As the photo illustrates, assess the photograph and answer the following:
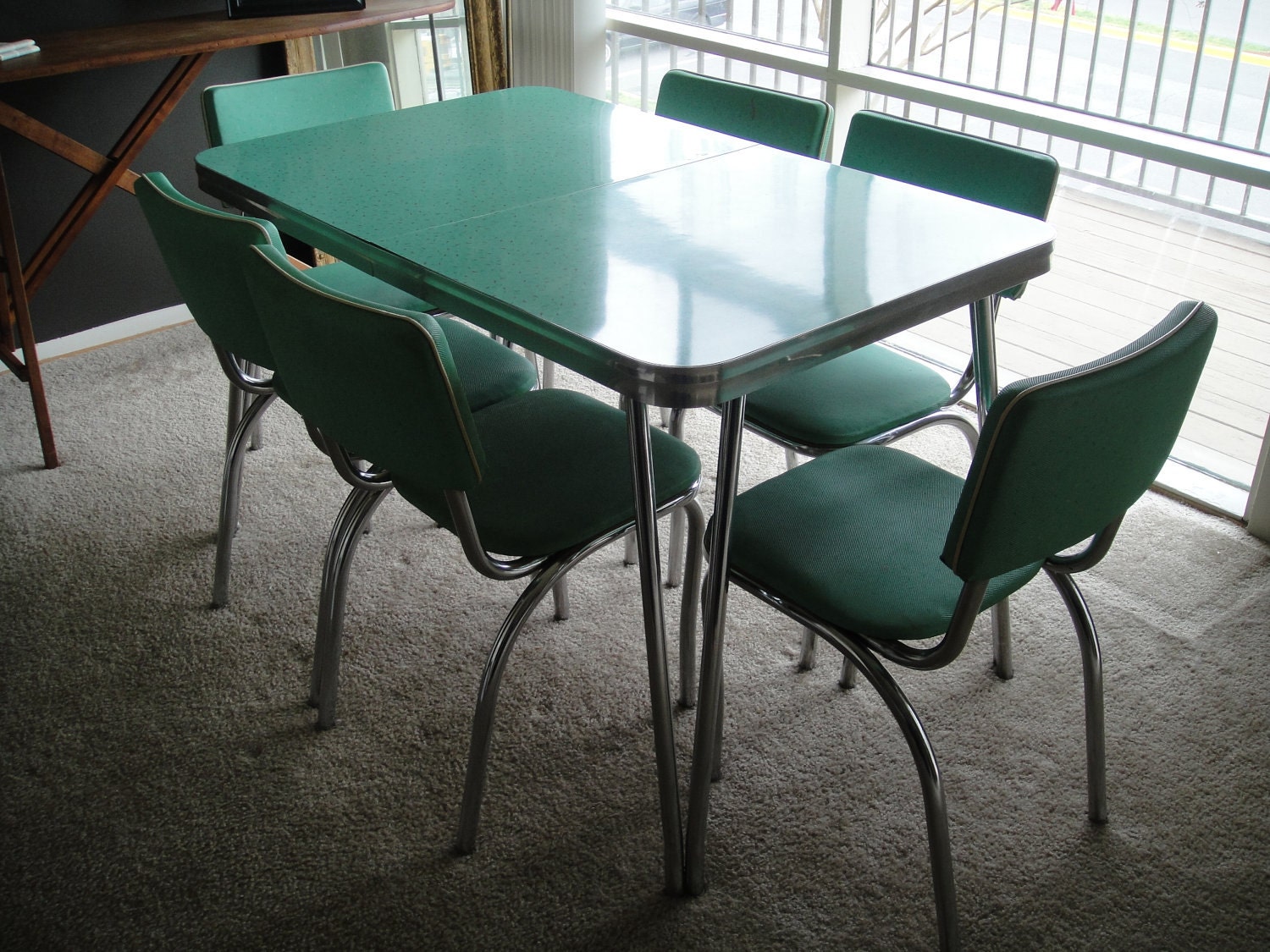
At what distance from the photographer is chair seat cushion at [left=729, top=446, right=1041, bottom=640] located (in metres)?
1.46

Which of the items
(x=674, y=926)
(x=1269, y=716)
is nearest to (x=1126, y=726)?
(x=1269, y=716)

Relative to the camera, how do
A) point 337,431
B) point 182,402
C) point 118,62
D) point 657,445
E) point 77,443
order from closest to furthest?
point 337,431, point 657,445, point 118,62, point 77,443, point 182,402

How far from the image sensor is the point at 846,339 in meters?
1.46

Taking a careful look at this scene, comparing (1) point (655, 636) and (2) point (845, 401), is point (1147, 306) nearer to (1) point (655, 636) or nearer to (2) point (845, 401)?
(2) point (845, 401)

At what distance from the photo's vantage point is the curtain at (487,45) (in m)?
3.63

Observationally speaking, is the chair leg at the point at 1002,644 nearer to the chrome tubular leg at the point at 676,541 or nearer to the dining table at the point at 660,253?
the dining table at the point at 660,253

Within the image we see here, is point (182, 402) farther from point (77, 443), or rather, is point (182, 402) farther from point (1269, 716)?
point (1269, 716)

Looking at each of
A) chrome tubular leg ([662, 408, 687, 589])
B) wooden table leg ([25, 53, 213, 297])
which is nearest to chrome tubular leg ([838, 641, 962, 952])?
chrome tubular leg ([662, 408, 687, 589])

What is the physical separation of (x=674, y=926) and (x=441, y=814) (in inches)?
16.9

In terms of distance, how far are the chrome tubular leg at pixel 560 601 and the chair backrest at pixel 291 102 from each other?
47.0 inches

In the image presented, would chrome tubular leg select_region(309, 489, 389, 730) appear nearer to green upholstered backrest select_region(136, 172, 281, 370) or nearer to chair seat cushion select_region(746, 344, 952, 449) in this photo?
green upholstered backrest select_region(136, 172, 281, 370)

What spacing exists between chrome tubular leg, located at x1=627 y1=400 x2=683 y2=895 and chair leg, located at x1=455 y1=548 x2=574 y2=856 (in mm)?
139

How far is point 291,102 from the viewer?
262 cm

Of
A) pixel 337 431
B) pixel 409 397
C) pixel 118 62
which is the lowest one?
pixel 337 431
